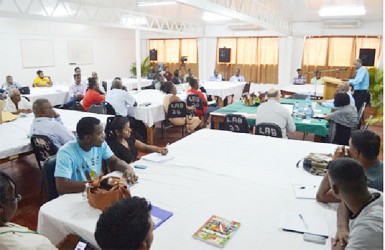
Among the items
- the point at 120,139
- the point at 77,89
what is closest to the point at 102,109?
the point at 120,139

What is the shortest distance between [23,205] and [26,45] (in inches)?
315

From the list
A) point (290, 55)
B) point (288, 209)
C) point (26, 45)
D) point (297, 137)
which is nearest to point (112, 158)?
point (288, 209)

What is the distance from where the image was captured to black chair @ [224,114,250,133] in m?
4.57

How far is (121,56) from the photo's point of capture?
13820 mm

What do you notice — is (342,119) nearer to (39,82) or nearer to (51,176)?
(51,176)

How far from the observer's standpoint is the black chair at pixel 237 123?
180 inches

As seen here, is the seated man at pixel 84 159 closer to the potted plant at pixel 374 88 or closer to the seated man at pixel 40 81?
the seated man at pixel 40 81

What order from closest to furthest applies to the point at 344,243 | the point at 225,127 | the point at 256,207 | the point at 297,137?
the point at 344,243, the point at 256,207, the point at 225,127, the point at 297,137

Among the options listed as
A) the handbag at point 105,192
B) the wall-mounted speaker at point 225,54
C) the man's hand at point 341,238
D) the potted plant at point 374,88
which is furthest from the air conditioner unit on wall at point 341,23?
the handbag at point 105,192

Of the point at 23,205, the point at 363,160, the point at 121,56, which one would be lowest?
the point at 23,205

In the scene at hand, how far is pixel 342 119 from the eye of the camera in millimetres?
4594

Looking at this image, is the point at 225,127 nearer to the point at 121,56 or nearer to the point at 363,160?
the point at 363,160

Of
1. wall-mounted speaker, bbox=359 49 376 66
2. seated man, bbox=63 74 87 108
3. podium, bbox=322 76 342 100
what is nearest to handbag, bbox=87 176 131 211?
podium, bbox=322 76 342 100

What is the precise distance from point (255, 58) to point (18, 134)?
9749 mm
